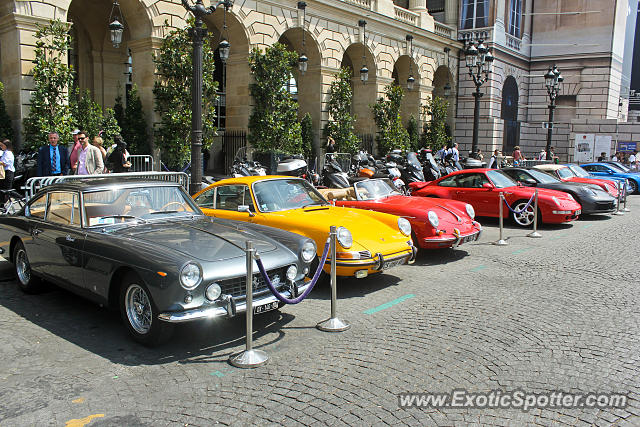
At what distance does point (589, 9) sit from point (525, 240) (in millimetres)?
33966

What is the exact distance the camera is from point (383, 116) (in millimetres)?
25453

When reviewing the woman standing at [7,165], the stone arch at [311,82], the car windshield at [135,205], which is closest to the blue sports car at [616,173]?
the stone arch at [311,82]

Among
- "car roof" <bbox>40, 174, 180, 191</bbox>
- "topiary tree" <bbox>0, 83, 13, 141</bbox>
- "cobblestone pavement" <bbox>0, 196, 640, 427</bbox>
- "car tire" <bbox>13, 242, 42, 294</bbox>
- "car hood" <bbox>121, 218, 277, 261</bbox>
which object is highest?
"topiary tree" <bbox>0, 83, 13, 141</bbox>

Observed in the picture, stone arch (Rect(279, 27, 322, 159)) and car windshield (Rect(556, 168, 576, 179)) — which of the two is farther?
stone arch (Rect(279, 27, 322, 159))

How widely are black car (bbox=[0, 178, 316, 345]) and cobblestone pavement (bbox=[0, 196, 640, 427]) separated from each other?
0.40m

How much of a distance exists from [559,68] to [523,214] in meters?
30.1

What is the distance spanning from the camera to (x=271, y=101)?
63.8 feet

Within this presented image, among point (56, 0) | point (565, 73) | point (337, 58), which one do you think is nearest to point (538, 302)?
point (56, 0)

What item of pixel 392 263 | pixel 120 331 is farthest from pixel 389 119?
pixel 120 331

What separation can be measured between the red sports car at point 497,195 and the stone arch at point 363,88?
13.4 m

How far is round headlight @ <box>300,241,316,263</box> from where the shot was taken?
5.81 meters

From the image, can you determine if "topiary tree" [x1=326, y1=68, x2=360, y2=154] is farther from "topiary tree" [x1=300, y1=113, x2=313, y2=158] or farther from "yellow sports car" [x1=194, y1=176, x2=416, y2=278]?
"yellow sports car" [x1=194, y1=176, x2=416, y2=278]

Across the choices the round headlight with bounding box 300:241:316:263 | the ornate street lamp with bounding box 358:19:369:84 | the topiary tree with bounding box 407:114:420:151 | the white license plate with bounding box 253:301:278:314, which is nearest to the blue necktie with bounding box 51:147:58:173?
the round headlight with bounding box 300:241:316:263

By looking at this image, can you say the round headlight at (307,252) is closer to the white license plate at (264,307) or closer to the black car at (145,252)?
the black car at (145,252)
